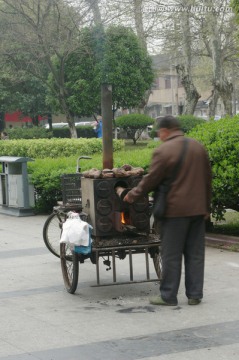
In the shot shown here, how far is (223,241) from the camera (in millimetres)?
10797

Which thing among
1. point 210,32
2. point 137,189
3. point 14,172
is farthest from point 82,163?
point 210,32

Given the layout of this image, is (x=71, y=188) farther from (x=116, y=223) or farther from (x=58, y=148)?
(x=58, y=148)

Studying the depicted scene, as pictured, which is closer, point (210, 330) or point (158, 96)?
point (210, 330)

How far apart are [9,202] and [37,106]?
29.7 meters

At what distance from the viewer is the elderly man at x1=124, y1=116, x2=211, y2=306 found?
23.3 ft

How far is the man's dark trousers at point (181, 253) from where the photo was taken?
7211mm

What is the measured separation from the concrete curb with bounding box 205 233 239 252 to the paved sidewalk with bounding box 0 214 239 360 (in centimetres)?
65

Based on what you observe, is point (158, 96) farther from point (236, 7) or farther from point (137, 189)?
point (137, 189)


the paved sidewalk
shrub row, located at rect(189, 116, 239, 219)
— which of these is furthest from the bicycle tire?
shrub row, located at rect(189, 116, 239, 219)

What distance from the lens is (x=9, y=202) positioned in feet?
51.6

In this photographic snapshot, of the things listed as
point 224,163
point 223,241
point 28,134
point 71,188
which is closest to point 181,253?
point 71,188

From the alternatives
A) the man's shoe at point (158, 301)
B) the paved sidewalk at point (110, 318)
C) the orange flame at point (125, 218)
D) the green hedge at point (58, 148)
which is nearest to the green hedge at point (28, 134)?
the green hedge at point (58, 148)

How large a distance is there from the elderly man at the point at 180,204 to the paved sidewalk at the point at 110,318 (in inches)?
11.4

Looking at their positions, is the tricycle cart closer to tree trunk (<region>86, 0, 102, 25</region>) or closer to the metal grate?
the metal grate
